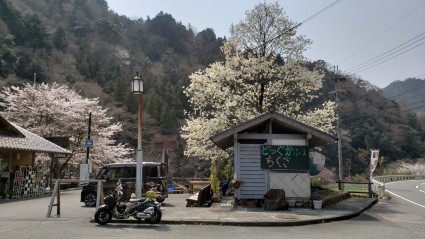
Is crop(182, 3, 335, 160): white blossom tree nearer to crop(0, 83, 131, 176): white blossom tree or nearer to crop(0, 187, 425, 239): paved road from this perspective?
crop(0, 187, 425, 239): paved road

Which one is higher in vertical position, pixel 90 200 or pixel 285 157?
pixel 285 157

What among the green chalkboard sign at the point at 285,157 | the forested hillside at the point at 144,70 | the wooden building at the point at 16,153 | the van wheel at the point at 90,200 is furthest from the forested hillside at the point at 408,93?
the van wheel at the point at 90,200

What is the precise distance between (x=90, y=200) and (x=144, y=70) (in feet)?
202

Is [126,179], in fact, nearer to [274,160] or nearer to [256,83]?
[274,160]

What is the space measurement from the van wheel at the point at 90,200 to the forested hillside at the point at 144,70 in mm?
22767

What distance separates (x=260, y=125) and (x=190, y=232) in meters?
7.04

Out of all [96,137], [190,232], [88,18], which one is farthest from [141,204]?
[88,18]

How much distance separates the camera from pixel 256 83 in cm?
2089

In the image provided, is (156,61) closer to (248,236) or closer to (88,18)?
(88,18)

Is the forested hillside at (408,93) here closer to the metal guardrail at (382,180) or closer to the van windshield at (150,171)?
the metal guardrail at (382,180)

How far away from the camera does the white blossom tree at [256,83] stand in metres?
20.4

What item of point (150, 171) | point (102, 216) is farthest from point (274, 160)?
point (102, 216)

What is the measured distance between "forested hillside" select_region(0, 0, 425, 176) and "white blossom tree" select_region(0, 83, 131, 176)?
12.6m

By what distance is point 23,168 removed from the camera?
21781 millimetres
